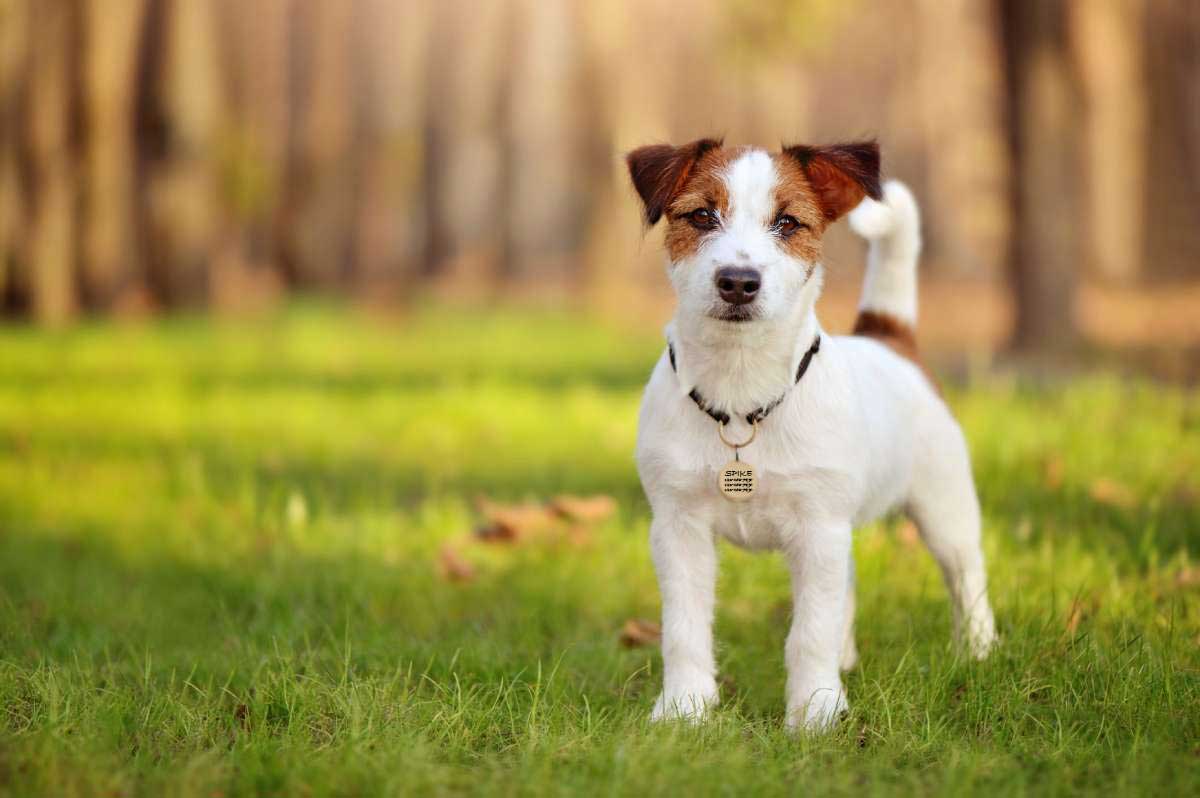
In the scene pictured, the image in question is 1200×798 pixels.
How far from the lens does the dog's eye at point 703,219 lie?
3.49 meters

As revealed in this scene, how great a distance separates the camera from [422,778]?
9.16 ft

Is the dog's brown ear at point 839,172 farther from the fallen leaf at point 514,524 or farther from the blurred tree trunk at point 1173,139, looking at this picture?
the blurred tree trunk at point 1173,139

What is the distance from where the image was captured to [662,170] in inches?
142

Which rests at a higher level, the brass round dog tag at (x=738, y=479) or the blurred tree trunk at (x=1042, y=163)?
the blurred tree trunk at (x=1042, y=163)

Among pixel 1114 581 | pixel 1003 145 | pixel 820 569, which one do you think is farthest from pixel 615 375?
pixel 820 569

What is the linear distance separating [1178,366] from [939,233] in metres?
21.7

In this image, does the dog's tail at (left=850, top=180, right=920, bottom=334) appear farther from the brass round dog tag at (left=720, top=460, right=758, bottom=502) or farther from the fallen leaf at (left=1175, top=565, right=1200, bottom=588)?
the fallen leaf at (left=1175, top=565, right=1200, bottom=588)

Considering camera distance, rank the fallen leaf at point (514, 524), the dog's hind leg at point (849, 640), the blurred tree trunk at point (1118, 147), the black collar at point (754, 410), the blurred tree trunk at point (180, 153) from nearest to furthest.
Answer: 1. the black collar at point (754, 410)
2. the dog's hind leg at point (849, 640)
3. the fallen leaf at point (514, 524)
4. the blurred tree trunk at point (180, 153)
5. the blurred tree trunk at point (1118, 147)

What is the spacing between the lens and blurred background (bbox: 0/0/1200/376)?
13461 mm

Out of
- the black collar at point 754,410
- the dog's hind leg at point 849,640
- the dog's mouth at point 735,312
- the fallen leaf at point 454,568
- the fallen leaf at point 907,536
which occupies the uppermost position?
the dog's mouth at point 735,312

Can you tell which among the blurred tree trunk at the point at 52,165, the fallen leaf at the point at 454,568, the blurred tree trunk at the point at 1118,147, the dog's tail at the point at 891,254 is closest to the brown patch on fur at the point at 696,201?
the dog's tail at the point at 891,254

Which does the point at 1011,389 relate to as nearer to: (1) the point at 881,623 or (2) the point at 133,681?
(1) the point at 881,623

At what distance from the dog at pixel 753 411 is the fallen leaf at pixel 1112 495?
221 cm

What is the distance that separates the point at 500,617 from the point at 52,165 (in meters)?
16.0
